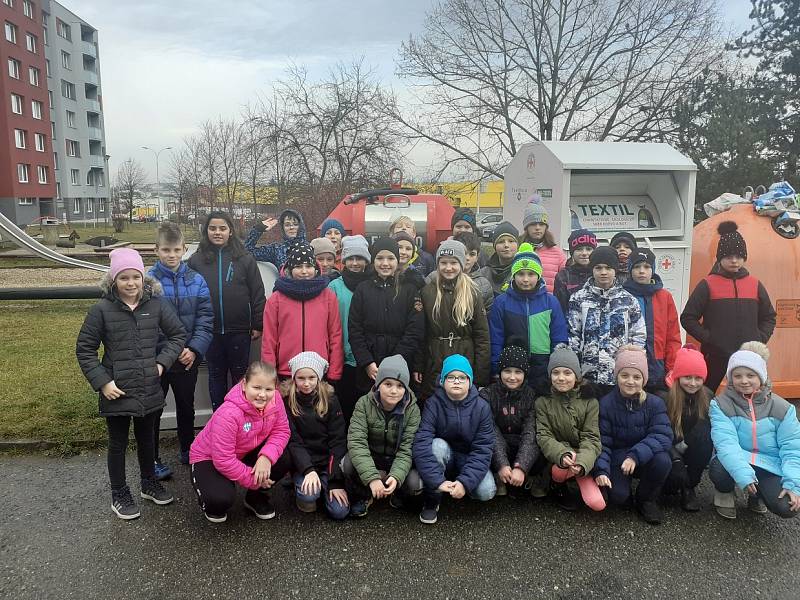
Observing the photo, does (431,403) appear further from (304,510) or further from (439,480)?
(304,510)

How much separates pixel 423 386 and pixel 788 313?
132 inches

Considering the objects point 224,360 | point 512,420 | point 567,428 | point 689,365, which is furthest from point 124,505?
point 689,365

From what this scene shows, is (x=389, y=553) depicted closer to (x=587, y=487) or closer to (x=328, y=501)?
(x=328, y=501)

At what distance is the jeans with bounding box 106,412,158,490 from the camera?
326 centimetres

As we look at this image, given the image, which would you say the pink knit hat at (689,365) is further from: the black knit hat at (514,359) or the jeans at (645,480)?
the black knit hat at (514,359)

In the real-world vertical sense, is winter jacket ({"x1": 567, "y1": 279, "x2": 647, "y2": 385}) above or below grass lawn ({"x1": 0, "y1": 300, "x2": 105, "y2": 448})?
above

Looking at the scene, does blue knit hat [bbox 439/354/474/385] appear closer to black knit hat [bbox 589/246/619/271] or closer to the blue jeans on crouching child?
the blue jeans on crouching child

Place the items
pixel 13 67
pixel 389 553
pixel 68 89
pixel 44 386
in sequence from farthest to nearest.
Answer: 1. pixel 68 89
2. pixel 13 67
3. pixel 44 386
4. pixel 389 553

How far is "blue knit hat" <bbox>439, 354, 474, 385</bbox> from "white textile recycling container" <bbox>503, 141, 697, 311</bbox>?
2296mm

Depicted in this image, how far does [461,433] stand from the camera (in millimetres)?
3389

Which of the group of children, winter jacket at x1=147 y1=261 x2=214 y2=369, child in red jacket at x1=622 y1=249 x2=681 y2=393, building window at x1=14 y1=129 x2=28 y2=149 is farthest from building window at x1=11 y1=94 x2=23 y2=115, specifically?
child in red jacket at x1=622 y1=249 x2=681 y2=393

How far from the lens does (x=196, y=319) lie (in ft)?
11.9

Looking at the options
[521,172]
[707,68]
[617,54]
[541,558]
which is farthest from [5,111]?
[541,558]

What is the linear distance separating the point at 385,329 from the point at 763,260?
3.36 m
